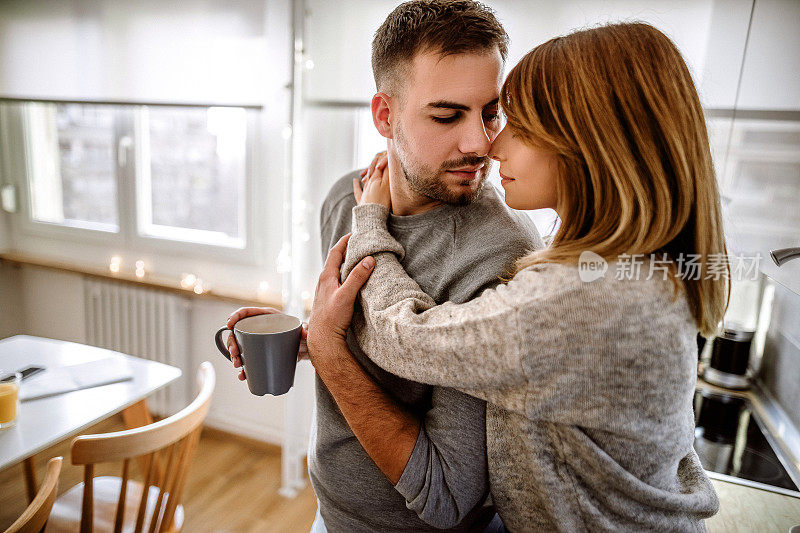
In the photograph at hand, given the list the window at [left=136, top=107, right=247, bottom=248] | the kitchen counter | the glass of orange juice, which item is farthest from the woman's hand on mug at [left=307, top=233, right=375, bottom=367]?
the window at [left=136, top=107, right=247, bottom=248]

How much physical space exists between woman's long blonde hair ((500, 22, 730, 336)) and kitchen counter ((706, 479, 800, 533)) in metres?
0.57

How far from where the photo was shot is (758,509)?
3.71ft

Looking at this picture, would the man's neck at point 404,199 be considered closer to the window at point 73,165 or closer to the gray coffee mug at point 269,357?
the gray coffee mug at point 269,357

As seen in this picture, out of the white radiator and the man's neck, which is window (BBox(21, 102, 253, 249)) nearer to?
the white radiator

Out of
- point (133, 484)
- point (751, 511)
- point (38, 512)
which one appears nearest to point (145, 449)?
point (38, 512)

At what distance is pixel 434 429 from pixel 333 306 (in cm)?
26

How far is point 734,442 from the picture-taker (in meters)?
1.46

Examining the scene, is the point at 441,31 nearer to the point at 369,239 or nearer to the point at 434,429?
the point at 369,239

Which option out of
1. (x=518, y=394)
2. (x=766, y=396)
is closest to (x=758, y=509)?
(x=766, y=396)

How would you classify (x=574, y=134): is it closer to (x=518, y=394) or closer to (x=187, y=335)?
(x=518, y=394)

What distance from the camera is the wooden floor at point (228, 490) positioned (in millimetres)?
2335

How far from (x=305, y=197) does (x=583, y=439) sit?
1799 mm

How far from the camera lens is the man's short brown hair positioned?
915 millimetres

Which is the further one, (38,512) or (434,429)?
(38,512)
